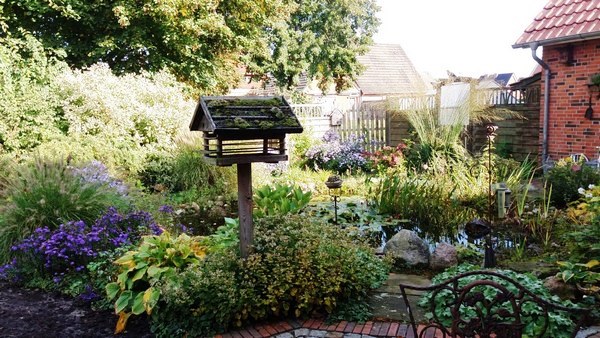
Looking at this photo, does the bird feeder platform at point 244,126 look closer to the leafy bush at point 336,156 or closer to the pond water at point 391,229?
the pond water at point 391,229

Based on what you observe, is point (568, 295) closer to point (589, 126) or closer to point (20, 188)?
point (20, 188)

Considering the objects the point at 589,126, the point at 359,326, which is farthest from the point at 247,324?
the point at 589,126

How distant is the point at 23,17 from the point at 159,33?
3128 millimetres

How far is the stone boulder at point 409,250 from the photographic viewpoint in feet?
14.4

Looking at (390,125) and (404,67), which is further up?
(404,67)

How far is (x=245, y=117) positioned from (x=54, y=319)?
2.02 m

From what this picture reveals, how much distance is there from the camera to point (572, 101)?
8.82m

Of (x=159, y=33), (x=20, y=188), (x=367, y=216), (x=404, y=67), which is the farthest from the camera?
(x=404, y=67)

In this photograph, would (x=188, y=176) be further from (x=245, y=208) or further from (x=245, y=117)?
(x=245, y=117)

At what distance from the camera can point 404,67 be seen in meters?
33.1

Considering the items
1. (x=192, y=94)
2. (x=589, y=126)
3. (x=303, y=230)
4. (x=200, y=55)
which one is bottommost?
(x=303, y=230)

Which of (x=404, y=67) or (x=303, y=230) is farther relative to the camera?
Answer: (x=404, y=67)

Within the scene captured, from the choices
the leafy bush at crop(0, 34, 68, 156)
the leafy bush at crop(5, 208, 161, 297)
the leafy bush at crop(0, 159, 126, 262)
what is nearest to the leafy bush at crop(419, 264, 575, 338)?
the leafy bush at crop(5, 208, 161, 297)

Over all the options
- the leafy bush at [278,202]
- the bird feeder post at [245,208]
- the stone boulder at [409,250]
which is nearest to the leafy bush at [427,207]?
the stone boulder at [409,250]
